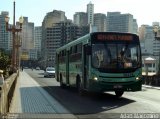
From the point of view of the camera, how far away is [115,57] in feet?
64.2

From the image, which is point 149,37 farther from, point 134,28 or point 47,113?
point 47,113

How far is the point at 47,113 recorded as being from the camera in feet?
47.5

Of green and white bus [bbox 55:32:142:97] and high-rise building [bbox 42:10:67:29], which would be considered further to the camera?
high-rise building [bbox 42:10:67:29]

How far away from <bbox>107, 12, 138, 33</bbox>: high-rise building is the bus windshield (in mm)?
108788

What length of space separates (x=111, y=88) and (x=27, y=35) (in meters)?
137

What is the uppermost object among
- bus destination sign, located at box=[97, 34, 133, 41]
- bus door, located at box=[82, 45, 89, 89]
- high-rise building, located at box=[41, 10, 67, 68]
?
high-rise building, located at box=[41, 10, 67, 68]

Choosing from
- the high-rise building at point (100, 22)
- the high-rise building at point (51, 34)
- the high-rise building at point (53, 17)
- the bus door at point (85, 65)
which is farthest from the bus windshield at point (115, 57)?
the high-rise building at point (53, 17)

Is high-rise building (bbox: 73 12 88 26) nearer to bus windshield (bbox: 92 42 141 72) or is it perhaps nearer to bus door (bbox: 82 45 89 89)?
bus door (bbox: 82 45 89 89)

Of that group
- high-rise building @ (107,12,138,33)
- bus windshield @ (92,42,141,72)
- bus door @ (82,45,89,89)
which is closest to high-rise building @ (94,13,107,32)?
high-rise building @ (107,12,138,33)

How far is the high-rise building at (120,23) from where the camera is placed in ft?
423

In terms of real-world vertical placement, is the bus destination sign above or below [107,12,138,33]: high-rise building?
below

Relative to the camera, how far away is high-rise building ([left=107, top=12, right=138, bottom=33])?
129 metres

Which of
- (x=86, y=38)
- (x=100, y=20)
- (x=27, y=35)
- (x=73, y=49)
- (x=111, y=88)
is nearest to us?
(x=111, y=88)

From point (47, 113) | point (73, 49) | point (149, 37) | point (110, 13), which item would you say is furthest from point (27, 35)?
point (47, 113)
